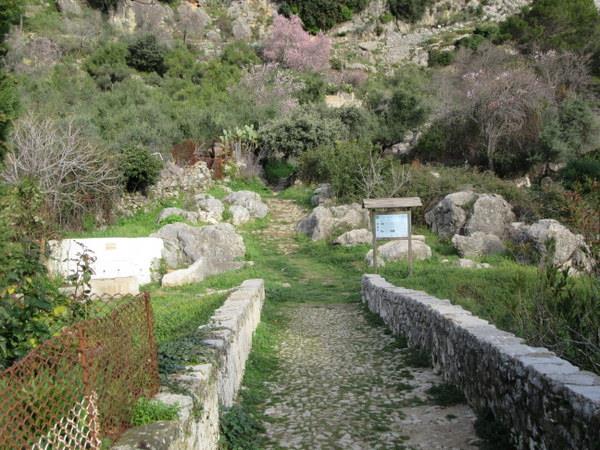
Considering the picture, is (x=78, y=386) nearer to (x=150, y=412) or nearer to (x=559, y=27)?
(x=150, y=412)

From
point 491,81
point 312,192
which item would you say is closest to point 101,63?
point 312,192

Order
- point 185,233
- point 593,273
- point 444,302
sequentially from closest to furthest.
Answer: point 593,273 → point 444,302 → point 185,233

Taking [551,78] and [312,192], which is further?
[551,78]

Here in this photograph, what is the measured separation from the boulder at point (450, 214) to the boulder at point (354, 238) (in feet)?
8.14

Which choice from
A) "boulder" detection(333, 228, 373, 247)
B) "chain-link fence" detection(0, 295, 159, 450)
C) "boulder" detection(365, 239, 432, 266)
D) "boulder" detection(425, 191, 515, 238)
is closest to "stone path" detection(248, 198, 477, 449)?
"chain-link fence" detection(0, 295, 159, 450)

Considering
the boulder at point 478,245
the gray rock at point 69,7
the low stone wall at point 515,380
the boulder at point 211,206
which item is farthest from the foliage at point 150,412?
the gray rock at point 69,7

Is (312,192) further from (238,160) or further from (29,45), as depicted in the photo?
(29,45)

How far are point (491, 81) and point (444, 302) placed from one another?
21607mm

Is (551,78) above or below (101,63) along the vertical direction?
below

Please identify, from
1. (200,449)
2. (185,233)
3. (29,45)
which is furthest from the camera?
(29,45)

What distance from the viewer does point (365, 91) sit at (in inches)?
1576

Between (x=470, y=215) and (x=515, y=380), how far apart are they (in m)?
13.7

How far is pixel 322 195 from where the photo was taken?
73.4 ft

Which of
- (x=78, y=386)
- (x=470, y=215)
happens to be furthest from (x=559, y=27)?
(x=78, y=386)
